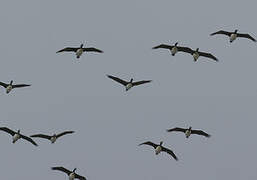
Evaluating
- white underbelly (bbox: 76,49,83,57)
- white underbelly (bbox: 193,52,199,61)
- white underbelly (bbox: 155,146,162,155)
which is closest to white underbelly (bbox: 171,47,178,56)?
white underbelly (bbox: 193,52,199,61)

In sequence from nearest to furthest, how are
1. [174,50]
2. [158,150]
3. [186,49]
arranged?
[174,50]
[186,49]
[158,150]

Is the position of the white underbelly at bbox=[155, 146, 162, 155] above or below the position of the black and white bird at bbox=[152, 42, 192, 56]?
below

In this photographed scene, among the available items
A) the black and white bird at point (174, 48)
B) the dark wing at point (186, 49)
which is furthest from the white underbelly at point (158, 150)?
the dark wing at point (186, 49)

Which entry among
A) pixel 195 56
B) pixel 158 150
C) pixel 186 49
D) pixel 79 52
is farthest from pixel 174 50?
pixel 158 150

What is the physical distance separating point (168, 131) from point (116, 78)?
11.3m

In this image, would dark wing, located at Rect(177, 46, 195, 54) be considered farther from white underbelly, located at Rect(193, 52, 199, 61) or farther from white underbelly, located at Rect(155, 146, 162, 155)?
white underbelly, located at Rect(155, 146, 162, 155)

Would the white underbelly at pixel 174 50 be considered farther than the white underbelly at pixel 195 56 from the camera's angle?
No

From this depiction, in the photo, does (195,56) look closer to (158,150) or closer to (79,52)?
(158,150)

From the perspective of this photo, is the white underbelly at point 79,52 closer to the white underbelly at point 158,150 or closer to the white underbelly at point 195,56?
the white underbelly at point 195,56

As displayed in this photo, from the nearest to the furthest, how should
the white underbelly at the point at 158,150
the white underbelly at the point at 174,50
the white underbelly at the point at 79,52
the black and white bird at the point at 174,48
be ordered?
the white underbelly at the point at 174,50 → the black and white bird at the point at 174,48 → the white underbelly at the point at 79,52 → the white underbelly at the point at 158,150

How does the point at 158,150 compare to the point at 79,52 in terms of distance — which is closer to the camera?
the point at 79,52

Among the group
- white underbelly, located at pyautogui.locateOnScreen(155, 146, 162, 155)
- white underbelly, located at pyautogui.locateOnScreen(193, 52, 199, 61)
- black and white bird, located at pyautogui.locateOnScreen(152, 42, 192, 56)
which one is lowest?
white underbelly, located at pyautogui.locateOnScreen(155, 146, 162, 155)

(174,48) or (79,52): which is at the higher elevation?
(174,48)

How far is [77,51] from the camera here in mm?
124875
